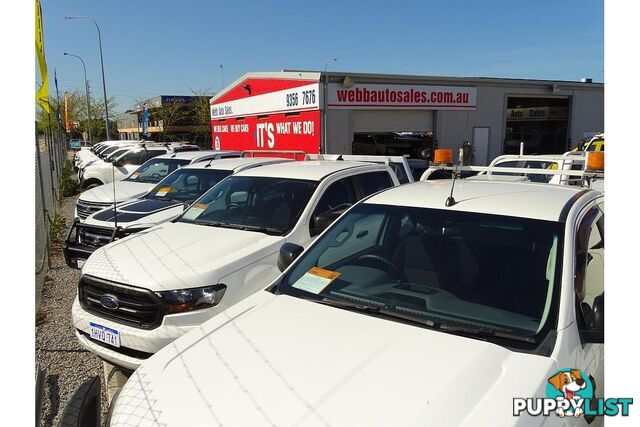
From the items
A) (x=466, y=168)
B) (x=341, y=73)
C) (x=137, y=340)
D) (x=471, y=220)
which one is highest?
(x=341, y=73)

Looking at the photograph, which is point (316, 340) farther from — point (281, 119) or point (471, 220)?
point (281, 119)

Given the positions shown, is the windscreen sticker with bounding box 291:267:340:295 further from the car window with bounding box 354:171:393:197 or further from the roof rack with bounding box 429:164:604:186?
the car window with bounding box 354:171:393:197

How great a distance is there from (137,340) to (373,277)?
2.01m

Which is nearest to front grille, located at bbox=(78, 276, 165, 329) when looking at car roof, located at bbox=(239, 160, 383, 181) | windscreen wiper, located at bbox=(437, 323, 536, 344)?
car roof, located at bbox=(239, 160, 383, 181)

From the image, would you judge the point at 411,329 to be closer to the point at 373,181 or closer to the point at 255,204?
the point at 255,204

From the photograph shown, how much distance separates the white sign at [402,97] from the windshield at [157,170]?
26.3 ft

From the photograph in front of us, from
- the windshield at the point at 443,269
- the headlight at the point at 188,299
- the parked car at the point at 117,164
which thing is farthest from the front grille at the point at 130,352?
the parked car at the point at 117,164

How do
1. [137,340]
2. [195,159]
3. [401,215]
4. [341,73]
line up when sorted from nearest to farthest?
[401,215] → [137,340] → [195,159] → [341,73]

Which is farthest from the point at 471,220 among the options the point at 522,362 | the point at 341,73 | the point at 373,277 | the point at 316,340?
the point at 341,73

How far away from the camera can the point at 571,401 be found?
74.0 inches

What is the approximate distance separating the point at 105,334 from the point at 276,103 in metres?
16.6

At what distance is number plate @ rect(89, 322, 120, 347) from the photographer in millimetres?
3617

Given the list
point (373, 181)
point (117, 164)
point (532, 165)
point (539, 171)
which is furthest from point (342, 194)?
point (117, 164)

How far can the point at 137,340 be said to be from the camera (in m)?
3.52
